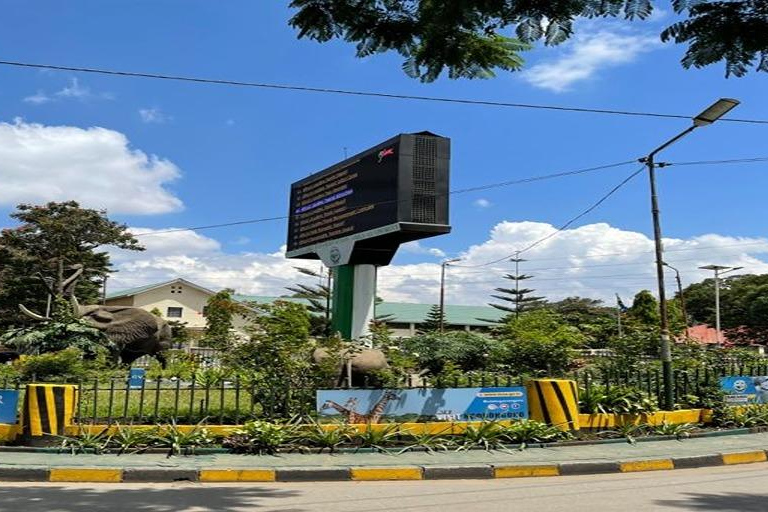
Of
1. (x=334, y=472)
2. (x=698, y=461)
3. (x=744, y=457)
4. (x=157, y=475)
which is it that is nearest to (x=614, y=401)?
(x=698, y=461)

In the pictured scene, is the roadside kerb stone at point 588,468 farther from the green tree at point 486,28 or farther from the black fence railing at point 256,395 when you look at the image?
the green tree at point 486,28

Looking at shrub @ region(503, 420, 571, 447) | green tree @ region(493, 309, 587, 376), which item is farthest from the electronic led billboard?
shrub @ region(503, 420, 571, 447)

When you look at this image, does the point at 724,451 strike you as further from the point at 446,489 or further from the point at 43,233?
the point at 43,233

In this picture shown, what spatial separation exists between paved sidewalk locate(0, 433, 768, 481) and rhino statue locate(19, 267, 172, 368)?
550 inches

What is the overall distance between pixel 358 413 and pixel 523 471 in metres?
2.67

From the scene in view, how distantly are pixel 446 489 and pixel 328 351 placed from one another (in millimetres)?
3746

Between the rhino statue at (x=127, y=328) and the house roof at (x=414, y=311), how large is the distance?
31.3 metres

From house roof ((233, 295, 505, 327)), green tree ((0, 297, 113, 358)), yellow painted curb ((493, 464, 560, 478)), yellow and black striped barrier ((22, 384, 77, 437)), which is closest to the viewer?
yellow painted curb ((493, 464, 560, 478))

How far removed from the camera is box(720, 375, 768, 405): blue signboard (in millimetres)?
12359

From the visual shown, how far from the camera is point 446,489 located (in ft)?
24.9

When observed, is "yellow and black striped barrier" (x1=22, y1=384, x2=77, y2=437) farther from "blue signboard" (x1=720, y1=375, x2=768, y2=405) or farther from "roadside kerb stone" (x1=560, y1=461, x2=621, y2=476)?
"blue signboard" (x1=720, y1=375, x2=768, y2=405)

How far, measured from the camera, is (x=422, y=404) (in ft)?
34.2

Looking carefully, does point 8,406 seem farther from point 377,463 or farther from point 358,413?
point 377,463

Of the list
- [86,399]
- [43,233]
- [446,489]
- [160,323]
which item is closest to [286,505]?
[446,489]
